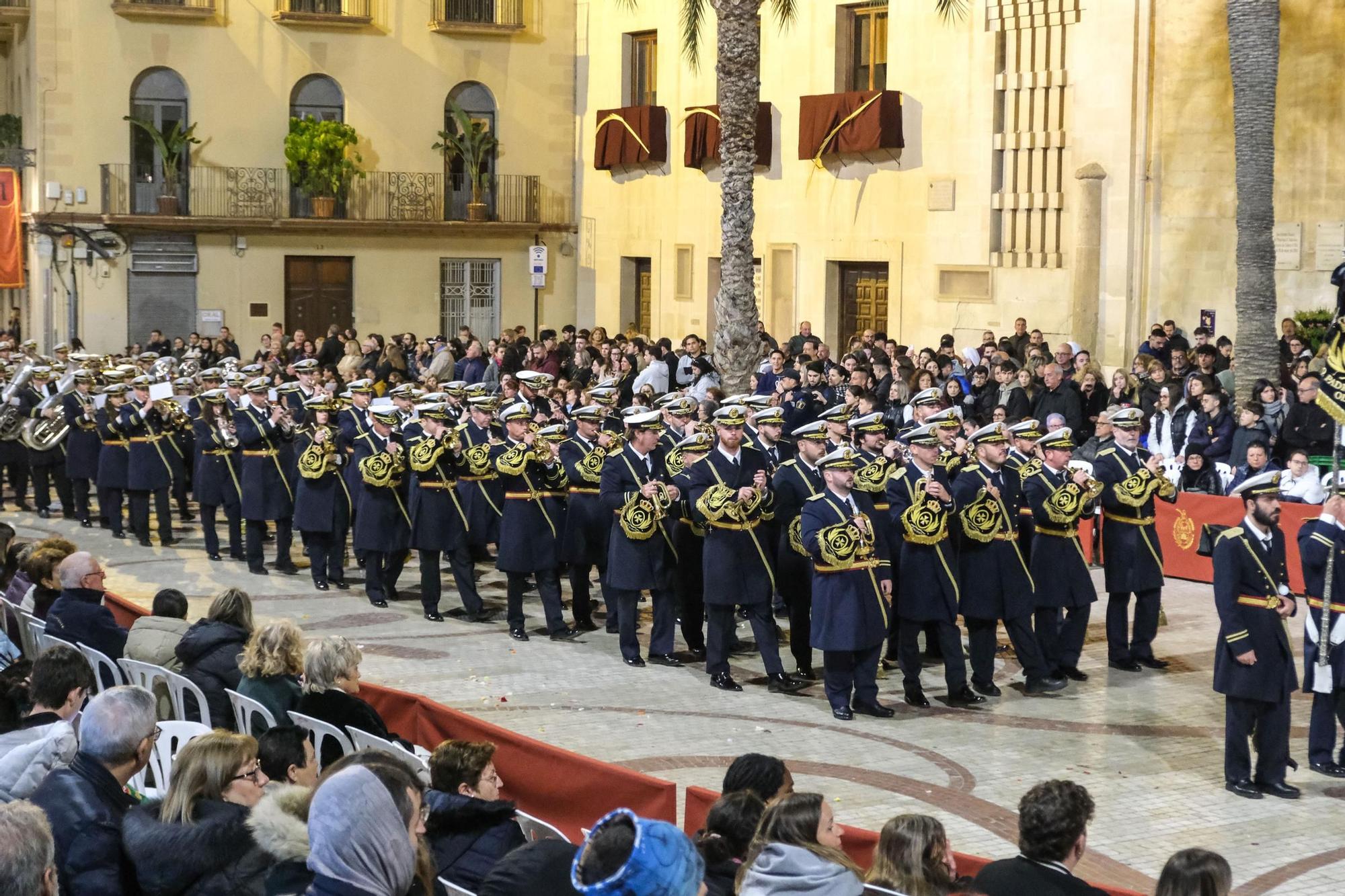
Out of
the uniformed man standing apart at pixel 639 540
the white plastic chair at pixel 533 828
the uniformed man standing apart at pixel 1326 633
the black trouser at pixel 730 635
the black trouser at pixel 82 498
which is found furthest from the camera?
the black trouser at pixel 82 498

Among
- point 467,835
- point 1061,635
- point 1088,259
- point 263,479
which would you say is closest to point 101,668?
point 467,835

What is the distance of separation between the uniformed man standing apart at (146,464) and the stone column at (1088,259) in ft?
42.1

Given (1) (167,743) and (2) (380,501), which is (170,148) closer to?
Answer: (2) (380,501)

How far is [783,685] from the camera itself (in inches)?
508

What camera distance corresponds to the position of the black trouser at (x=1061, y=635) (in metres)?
13.2

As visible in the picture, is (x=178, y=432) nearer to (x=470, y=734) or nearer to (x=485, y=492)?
(x=485, y=492)

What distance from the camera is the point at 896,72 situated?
27922 millimetres

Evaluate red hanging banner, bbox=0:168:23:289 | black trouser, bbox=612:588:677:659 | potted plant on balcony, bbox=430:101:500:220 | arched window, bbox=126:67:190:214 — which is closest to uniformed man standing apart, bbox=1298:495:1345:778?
black trouser, bbox=612:588:677:659

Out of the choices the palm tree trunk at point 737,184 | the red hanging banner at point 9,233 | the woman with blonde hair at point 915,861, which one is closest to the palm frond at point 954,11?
the palm tree trunk at point 737,184

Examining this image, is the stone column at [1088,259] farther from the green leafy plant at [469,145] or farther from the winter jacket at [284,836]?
the winter jacket at [284,836]

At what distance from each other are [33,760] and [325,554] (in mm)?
10584

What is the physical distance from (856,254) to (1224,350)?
855 centimetres

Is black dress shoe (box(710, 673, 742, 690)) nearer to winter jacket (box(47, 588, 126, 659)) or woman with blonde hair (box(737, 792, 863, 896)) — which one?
winter jacket (box(47, 588, 126, 659))

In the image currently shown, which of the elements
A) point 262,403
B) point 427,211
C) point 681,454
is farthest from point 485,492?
point 427,211
